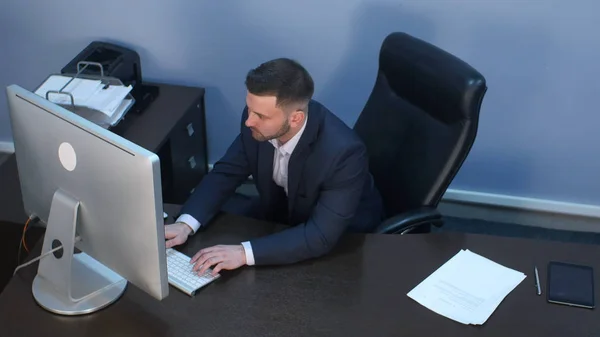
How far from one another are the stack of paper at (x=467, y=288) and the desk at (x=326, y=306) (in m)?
0.02

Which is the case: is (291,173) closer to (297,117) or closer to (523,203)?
(297,117)

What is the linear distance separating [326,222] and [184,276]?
40cm

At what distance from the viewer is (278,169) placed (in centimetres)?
206

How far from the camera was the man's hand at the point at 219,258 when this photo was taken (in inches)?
67.9

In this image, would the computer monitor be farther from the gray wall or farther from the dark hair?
the gray wall

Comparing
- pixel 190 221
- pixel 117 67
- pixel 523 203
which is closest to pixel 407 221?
pixel 190 221

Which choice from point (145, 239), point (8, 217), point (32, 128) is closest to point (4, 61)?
point (8, 217)

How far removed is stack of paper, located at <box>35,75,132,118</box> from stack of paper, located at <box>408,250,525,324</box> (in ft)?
4.39

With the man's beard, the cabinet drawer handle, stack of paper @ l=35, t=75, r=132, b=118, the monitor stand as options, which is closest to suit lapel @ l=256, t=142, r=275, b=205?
the man's beard

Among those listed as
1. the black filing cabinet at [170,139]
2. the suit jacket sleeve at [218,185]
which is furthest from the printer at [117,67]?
the suit jacket sleeve at [218,185]

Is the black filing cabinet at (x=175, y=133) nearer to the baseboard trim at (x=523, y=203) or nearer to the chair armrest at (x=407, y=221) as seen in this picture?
the chair armrest at (x=407, y=221)

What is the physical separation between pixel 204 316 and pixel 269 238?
29cm

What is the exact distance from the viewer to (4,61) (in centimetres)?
305

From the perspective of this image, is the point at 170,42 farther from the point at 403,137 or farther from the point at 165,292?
the point at 165,292
